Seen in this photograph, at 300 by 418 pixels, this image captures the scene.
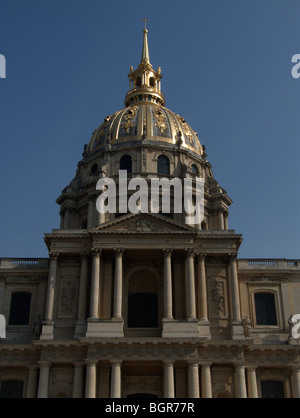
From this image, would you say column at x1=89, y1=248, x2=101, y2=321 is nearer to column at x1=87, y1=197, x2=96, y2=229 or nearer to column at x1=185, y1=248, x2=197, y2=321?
column at x1=185, y1=248, x2=197, y2=321

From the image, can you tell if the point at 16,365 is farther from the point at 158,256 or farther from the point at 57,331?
the point at 158,256

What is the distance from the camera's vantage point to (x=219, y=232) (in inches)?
1614

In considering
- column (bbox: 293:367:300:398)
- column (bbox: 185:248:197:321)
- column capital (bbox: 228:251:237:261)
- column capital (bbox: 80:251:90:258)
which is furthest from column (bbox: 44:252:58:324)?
column (bbox: 293:367:300:398)

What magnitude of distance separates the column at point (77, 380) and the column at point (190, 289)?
7828mm

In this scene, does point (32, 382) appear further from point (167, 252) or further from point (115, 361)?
point (167, 252)

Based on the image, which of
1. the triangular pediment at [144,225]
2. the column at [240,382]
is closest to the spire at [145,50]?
the triangular pediment at [144,225]

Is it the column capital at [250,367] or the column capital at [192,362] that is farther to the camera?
the column capital at [250,367]

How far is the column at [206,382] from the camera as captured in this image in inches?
1422

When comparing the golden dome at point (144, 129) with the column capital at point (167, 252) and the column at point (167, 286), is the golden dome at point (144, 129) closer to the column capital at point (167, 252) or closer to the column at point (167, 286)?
the column capital at point (167, 252)

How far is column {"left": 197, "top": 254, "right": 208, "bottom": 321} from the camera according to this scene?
38906 mm

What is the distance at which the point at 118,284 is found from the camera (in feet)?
126
